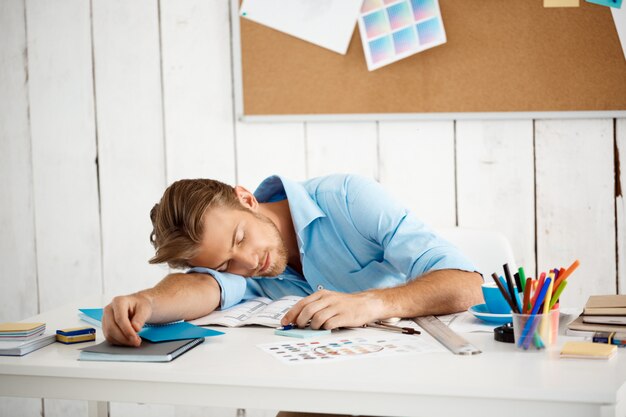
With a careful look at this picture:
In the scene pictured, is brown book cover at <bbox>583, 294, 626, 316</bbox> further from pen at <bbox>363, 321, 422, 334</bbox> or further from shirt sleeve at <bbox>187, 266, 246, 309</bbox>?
shirt sleeve at <bbox>187, 266, 246, 309</bbox>

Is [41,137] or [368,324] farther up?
[41,137]

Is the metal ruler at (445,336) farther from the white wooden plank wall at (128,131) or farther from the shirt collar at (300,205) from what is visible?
the white wooden plank wall at (128,131)

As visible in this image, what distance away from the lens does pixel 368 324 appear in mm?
1301

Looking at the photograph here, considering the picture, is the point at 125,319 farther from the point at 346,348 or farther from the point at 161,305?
the point at 346,348

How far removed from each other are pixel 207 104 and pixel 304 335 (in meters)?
1.26

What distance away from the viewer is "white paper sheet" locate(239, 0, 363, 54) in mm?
2168

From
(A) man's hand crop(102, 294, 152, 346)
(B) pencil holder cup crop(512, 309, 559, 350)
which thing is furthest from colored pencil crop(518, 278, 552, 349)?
(A) man's hand crop(102, 294, 152, 346)

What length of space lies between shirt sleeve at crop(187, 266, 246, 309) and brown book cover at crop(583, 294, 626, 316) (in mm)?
708

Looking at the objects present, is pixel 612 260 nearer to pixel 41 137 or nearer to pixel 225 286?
pixel 225 286

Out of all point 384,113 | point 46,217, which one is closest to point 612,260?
point 384,113

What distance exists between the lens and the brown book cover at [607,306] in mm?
1194

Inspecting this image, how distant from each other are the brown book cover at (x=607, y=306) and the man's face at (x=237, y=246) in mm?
686

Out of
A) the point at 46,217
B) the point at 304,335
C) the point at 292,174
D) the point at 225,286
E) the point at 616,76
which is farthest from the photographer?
the point at 46,217

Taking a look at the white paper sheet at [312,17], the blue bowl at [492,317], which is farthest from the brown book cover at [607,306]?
the white paper sheet at [312,17]
